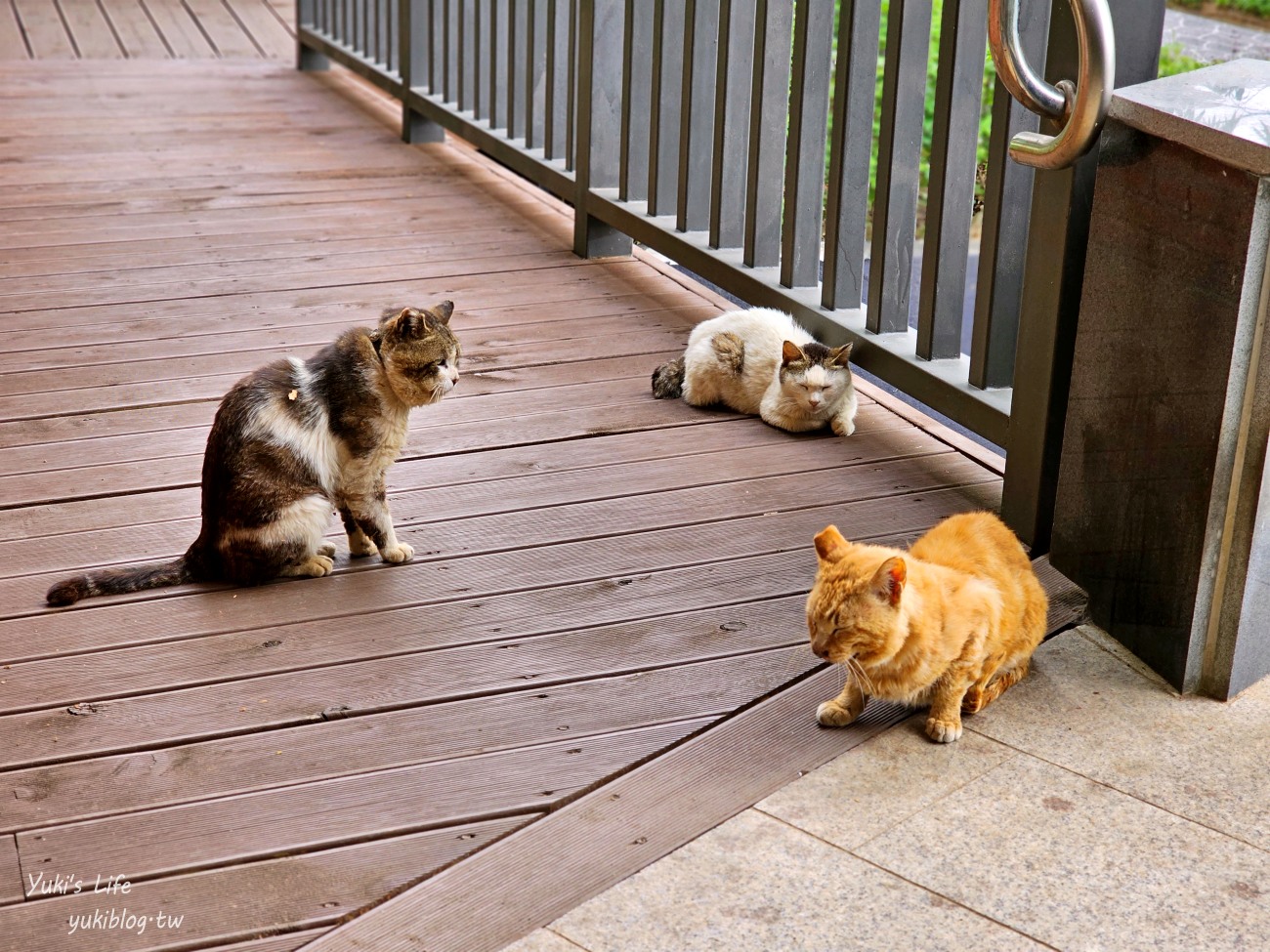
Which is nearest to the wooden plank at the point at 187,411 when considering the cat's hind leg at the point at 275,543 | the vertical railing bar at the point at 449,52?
the cat's hind leg at the point at 275,543

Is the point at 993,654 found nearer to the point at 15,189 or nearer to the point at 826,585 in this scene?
the point at 826,585

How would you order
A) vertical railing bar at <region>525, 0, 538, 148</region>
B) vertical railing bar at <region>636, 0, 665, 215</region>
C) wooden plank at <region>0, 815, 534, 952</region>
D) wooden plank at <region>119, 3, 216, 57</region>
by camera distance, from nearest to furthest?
wooden plank at <region>0, 815, 534, 952</region> → vertical railing bar at <region>636, 0, 665, 215</region> → vertical railing bar at <region>525, 0, 538, 148</region> → wooden plank at <region>119, 3, 216, 57</region>

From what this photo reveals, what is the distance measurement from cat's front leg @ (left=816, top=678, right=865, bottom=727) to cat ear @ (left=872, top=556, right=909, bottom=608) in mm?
227

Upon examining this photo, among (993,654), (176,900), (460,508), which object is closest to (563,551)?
(460,508)

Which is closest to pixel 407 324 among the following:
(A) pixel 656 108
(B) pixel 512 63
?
(A) pixel 656 108

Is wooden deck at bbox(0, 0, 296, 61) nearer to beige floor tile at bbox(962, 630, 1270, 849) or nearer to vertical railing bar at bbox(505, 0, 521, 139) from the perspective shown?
vertical railing bar at bbox(505, 0, 521, 139)

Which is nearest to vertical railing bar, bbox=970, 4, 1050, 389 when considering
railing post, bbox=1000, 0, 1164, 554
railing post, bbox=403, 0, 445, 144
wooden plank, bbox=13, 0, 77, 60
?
railing post, bbox=1000, 0, 1164, 554

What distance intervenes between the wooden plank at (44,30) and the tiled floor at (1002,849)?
7048 millimetres

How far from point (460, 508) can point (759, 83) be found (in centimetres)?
150

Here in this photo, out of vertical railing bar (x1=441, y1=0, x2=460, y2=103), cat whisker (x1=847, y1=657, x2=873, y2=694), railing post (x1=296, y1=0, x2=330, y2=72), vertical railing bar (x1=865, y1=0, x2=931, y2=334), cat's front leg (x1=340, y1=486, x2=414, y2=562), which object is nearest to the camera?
cat whisker (x1=847, y1=657, x2=873, y2=694)

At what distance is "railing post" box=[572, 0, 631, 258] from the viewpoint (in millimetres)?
4387

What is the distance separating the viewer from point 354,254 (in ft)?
14.9

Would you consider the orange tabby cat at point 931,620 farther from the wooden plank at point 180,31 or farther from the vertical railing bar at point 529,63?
the wooden plank at point 180,31

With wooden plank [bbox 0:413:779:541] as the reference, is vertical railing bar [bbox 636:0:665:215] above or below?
above
